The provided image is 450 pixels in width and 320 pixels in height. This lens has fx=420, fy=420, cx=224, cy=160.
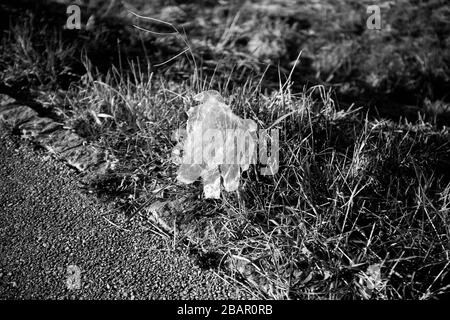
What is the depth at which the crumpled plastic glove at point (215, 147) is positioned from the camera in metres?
1.90

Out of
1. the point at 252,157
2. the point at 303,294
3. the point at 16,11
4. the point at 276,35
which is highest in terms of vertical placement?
the point at 16,11

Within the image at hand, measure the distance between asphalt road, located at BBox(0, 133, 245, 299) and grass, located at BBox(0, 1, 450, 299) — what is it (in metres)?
0.09

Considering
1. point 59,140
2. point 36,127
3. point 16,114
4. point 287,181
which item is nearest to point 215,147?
point 287,181

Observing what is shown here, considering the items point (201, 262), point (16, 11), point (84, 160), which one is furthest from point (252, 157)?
point (16, 11)

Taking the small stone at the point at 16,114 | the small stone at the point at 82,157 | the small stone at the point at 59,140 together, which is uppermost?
the small stone at the point at 16,114

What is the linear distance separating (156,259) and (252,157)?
615mm

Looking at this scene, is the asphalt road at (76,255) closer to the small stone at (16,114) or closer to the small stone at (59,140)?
the small stone at (59,140)

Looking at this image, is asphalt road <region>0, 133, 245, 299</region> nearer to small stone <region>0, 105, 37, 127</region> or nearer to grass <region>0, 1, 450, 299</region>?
grass <region>0, 1, 450, 299</region>

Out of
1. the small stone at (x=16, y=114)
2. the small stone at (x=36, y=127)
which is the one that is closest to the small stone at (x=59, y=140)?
the small stone at (x=36, y=127)

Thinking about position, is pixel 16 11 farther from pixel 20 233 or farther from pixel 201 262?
pixel 201 262

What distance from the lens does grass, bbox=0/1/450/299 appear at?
1.67 m

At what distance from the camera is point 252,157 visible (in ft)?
6.27

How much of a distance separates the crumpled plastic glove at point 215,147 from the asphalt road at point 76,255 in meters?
0.35

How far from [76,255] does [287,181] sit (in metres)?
0.95
